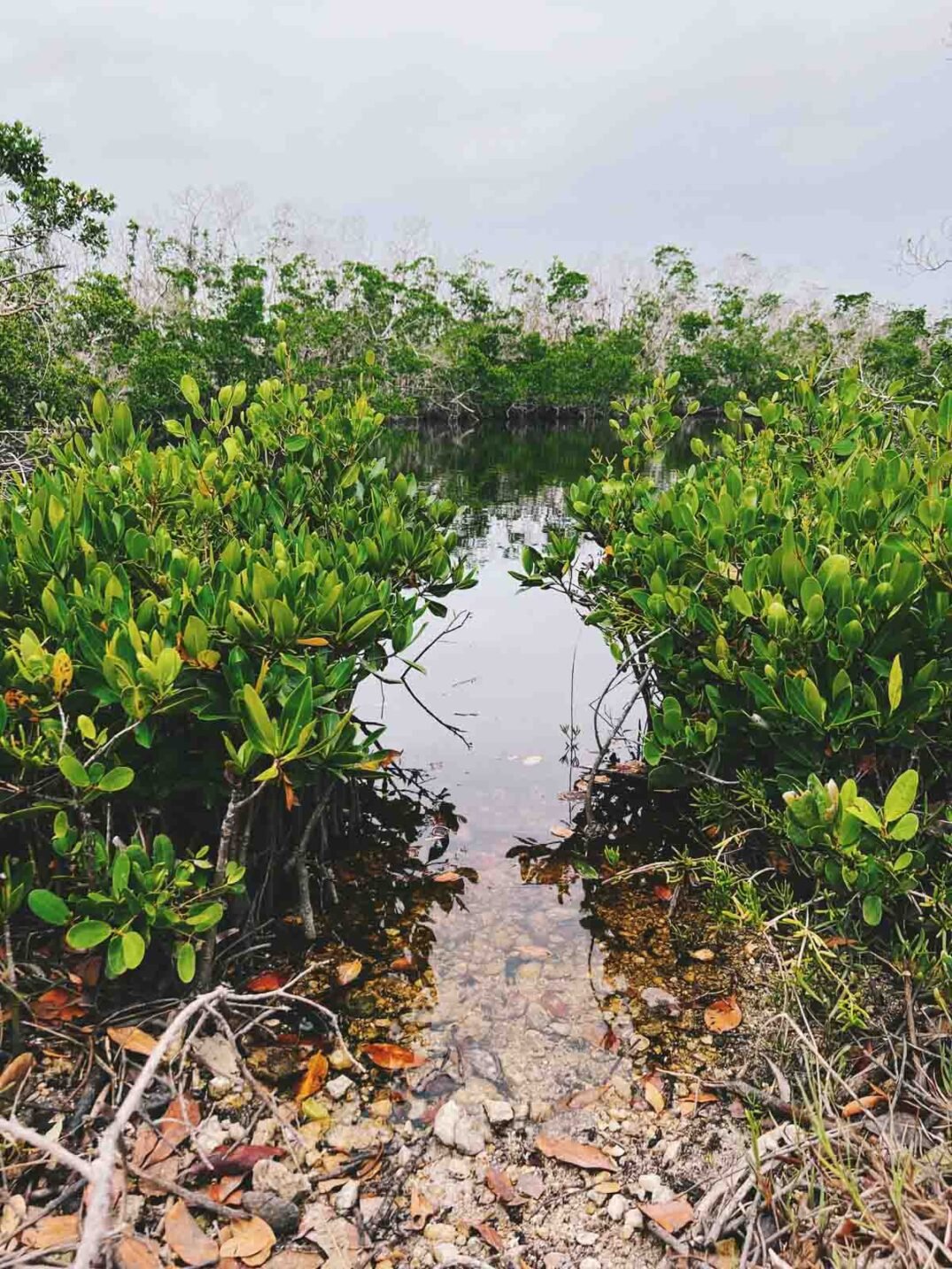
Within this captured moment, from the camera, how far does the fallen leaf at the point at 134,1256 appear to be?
65.1 inches

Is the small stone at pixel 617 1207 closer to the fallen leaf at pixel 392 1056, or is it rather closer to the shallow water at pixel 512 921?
the shallow water at pixel 512 921

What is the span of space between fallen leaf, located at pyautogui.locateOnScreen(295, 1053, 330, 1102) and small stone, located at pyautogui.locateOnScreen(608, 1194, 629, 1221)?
2.81ft

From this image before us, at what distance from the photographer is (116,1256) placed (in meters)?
1.65

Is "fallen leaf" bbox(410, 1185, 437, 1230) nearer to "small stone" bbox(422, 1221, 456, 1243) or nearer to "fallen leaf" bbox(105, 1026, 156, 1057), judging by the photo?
"small stone" bbox(422, 1221, 456, 1243)

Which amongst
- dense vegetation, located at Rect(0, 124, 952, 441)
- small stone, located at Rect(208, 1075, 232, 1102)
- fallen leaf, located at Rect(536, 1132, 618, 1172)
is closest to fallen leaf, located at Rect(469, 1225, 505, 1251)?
fallen leaf, located at Rect(536, 1132, 618, 1172)

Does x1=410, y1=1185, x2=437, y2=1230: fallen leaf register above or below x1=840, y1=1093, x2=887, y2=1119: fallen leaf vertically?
below

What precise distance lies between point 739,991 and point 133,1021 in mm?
1931

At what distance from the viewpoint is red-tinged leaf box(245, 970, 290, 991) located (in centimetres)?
265

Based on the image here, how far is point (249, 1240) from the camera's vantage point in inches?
71.2

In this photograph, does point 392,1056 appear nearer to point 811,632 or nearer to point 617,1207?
point 617,1207

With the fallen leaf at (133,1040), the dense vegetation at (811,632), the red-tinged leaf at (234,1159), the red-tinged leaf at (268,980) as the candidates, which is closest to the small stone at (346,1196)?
the red-tinged leaf at (234,1159)

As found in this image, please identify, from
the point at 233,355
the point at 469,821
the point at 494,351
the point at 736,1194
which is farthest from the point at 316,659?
the point at 494,351

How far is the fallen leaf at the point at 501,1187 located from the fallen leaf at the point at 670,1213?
31 cm

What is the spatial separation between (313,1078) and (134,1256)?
712 mm
